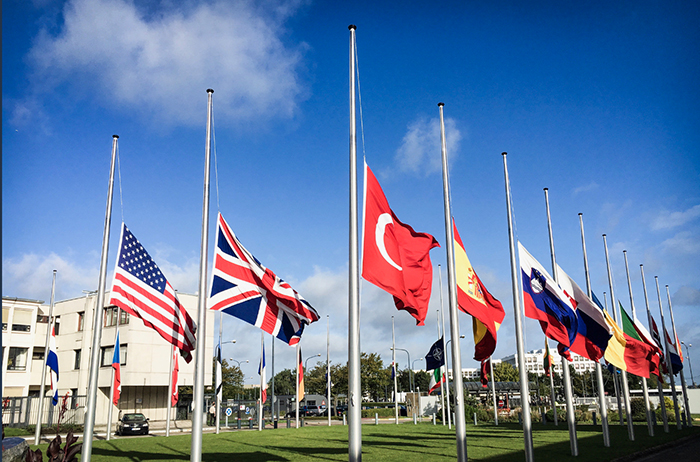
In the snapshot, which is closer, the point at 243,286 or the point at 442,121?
the point at 243,286

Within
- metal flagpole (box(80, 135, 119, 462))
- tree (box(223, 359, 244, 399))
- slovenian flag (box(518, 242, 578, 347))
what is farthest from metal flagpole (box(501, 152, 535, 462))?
tree (box(223, 359, 244, 399))

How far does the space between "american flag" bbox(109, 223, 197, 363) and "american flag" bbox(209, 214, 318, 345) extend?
202 cm

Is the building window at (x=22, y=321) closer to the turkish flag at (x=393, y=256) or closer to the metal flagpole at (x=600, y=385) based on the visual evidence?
the metal flagpole at (x=600, y=385)

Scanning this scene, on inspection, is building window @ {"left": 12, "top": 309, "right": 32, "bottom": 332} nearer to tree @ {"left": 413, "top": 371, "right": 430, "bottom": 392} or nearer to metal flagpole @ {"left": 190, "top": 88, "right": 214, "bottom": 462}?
metal flagpole @ {"left": 190, "top": 88, "right": 214, "bottom": 462}

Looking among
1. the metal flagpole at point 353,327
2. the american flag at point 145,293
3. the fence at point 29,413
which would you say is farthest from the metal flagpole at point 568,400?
the fence at point 29,413

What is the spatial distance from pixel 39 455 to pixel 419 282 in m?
7.99

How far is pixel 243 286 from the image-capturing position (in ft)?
45.8

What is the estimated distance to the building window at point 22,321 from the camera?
202 ft

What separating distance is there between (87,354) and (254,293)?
5062cm

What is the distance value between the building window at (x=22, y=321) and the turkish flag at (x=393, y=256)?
63.3 metres

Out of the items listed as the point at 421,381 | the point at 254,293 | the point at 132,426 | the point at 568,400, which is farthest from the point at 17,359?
the point at 421,381

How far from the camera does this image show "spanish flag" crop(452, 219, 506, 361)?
49.3 feet

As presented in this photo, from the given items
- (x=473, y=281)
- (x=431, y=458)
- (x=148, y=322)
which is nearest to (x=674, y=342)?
(x=431, y=458)

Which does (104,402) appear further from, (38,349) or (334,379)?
(334,379)
